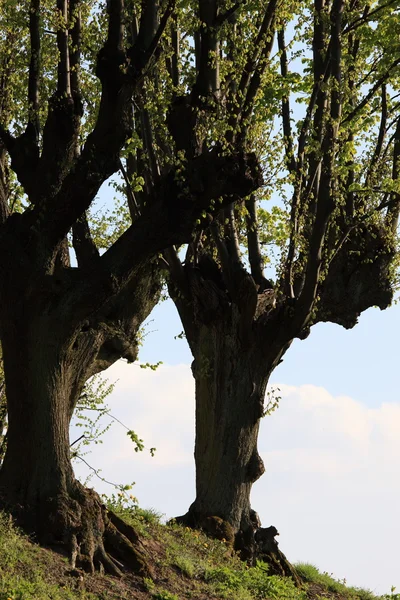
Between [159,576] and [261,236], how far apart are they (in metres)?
8.79

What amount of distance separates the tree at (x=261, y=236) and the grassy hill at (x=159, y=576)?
57.5 inches

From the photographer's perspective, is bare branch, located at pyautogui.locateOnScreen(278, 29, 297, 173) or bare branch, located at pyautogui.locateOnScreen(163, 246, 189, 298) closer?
bare branch, located at pyautogui.locateOnScreen(163, 246, 189, 298)

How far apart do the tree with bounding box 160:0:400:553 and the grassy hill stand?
1461 mm

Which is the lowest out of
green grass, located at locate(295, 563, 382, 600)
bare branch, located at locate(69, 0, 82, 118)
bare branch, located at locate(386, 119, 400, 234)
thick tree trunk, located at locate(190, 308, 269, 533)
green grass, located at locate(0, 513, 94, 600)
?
green grass, located at locate(0, 513, 94, 600)

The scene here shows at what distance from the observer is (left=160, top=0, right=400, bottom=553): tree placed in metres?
16.3

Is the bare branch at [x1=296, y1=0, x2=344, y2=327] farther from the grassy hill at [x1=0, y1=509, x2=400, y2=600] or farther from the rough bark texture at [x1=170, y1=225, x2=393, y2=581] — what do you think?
the grassy hill at [x1=0, y1=509, x2=400, y2=600]

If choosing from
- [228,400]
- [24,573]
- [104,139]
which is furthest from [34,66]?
[24,573]

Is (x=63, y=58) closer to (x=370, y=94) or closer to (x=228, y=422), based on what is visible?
(x=370, y=94)

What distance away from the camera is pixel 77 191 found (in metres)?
13.5

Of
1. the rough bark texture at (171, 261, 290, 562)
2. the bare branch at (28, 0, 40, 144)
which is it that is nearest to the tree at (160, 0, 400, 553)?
the rough bark texture at (171, 261, 290, 562)

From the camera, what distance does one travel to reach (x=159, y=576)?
1334cm

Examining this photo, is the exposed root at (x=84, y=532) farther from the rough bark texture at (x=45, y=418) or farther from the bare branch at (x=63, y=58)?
the bare branch at (x=63, y=58)

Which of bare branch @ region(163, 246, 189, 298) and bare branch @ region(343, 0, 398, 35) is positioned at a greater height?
bare branch @ region(343, 0, 398, 35)

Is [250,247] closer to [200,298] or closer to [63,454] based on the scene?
[200,298]
